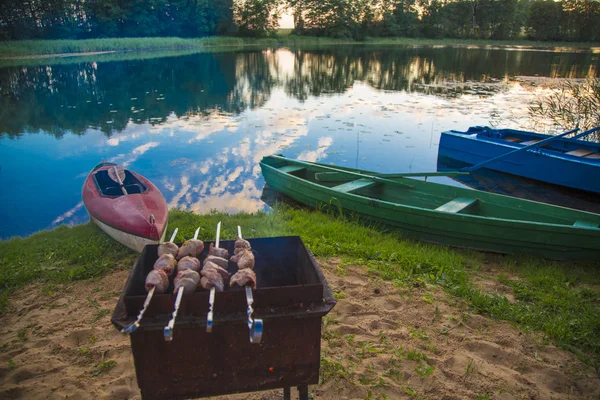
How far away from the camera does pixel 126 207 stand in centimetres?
601

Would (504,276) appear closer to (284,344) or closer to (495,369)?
(495,369)

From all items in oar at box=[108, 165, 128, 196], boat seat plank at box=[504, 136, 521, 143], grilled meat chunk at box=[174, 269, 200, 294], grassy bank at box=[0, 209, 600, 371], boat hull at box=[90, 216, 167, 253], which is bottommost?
grassy bank at box=[0, 209, 600, 371]

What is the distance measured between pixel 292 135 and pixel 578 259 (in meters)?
10.2

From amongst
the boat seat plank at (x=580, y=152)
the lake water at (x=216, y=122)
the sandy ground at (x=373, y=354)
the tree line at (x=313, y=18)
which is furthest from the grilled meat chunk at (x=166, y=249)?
the tree line at (x=313, y=18)

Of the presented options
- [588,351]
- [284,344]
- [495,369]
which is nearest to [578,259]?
[588,351]

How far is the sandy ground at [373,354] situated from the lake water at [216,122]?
455 cm

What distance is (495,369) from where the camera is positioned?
11.4 feet

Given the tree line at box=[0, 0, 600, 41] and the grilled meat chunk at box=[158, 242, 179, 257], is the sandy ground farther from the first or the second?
the tree line at box=[0, 0, 600, 41]

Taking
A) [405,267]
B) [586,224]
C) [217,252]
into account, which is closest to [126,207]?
[217,252]

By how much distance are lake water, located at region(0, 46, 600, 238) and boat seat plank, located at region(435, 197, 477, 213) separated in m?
4.14

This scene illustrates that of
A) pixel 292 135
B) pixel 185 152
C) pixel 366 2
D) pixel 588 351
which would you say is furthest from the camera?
pixel 366 2

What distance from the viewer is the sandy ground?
325 cm

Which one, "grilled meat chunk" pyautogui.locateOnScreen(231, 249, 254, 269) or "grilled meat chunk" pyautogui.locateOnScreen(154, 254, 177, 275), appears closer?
"grilled meat chunk" pyautogui.locateOnScreen(154, 254, 177, 275)

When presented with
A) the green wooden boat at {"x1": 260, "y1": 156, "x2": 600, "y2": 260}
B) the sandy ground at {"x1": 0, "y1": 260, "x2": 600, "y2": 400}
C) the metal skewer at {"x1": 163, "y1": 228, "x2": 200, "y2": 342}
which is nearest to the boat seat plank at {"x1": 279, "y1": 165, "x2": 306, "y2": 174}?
the green wooden boat at {"x1": 260, "y1": 156, "x2": 600, "y2": 260}
